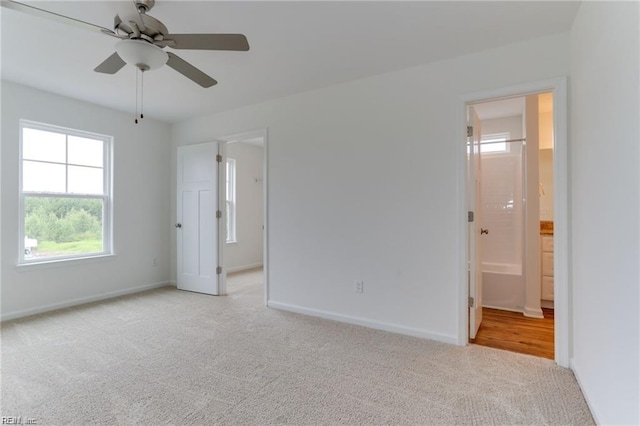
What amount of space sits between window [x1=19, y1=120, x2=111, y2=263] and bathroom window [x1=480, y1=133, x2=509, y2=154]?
16.9 ft

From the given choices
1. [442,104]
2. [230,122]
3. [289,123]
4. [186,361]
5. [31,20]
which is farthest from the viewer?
[230,122]

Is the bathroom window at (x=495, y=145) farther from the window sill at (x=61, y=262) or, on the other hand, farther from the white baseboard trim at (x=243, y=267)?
the window sill at (x=61, y=262)

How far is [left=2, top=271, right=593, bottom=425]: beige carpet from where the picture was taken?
179cm

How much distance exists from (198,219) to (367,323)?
274 centimetres

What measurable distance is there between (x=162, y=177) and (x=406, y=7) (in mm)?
4114

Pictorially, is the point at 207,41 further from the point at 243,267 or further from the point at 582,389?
the point at 243,267

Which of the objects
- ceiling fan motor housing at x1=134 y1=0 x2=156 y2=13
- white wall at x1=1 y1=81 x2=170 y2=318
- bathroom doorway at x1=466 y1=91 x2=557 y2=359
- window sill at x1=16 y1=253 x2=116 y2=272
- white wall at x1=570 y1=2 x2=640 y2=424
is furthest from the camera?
window sill at x1=16 y1=253 x2=116 y2=272

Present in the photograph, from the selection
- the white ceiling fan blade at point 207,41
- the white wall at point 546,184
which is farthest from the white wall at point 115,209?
the white wall at point 546,184

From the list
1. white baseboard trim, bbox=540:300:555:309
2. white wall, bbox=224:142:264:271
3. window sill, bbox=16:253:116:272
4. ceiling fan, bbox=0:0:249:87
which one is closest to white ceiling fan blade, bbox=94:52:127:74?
ceiling fan, bbox=0:0:249:87

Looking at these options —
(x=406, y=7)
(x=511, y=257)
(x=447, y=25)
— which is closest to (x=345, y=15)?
(x=406, y=7)

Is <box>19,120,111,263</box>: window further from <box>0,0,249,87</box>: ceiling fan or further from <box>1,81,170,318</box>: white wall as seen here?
<box>0,0,249,87</box>: ceiling fan

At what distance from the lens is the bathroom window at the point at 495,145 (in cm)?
455

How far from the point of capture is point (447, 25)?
225cm

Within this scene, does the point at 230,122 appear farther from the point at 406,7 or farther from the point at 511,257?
the point at 511,257
